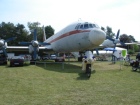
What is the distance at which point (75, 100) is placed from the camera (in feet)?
25.4

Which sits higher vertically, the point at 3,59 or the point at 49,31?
the point at 49,31

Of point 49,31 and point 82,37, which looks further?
point 49,31

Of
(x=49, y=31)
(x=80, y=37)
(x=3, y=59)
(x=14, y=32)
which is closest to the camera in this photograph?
(x=80, y=37)

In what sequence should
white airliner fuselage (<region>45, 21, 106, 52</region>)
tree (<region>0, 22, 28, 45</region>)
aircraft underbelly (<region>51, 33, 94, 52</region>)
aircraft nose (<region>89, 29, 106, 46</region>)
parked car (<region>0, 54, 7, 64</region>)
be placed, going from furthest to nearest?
1. tree (<region>0, 22, 28, 45</region>)
2. parked car (<region>0, 54, 7, 64</region>)
3. aircraft underbelly (<region>51, 33, 94, 52</region>)
4. white airliner fuselage (<region>45, 21, 106, 52</region>)
5. aircraft nose (<region>89, 29, 106, 46</region>)

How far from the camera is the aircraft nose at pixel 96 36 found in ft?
59.8

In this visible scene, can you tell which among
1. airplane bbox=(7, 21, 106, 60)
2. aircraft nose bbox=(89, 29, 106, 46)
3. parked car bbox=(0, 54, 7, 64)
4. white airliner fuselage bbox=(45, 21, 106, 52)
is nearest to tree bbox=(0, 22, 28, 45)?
parked car bbox=(0, 54, 7, 64)

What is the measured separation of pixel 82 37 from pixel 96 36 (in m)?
2.14

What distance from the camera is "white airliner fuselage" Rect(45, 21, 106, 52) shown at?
60.7 feet

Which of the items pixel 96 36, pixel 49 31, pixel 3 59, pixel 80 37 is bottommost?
pixel 3 59

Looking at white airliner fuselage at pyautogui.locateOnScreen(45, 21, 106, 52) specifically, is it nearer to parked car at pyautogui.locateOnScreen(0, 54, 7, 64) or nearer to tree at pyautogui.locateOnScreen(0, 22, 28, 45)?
parked car at pyautogui.locateOnScreen(0, 54, 7, 64)

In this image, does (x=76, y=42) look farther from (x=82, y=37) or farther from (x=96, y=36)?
(x=96, y=36)

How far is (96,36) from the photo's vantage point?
18.3 m

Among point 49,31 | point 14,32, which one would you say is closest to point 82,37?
point 14,32

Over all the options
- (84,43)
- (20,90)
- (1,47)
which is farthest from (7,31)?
(20,90)
